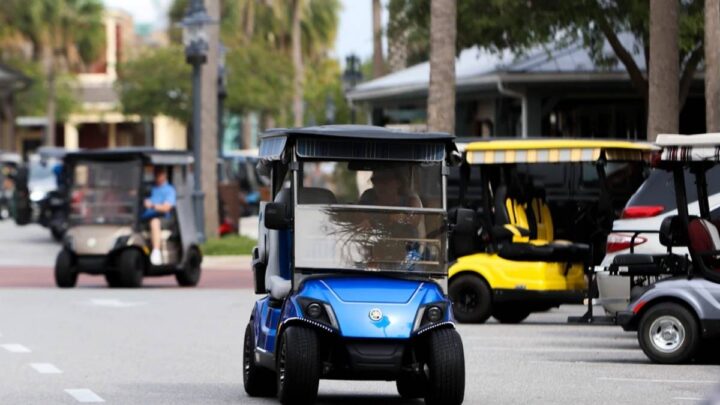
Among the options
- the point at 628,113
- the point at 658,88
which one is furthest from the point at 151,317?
the point at 628,113

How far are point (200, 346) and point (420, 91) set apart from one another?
2206 centimetres

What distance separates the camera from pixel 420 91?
40219 millimetres

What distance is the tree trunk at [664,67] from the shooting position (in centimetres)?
2558

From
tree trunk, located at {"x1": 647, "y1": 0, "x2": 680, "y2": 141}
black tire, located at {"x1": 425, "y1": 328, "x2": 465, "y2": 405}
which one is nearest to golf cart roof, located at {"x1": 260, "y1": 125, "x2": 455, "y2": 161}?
black tire, located at {"x1": 425, "y1": 328, "x2": 465, "y2": 405}

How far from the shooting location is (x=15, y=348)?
18.3 m

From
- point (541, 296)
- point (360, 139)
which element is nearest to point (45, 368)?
point (360, 139)

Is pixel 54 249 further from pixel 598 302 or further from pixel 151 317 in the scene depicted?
pixel 598 302

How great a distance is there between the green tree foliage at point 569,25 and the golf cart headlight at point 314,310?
16.9 metres

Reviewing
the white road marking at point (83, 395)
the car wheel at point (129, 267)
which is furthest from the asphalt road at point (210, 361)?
the car wheel at point (129, 267)

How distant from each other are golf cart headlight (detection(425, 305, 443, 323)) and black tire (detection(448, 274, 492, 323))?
8.79m

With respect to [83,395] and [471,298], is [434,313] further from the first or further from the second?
[471,298]

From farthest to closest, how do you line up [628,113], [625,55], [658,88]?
[628,113], [625,55], [658,88]

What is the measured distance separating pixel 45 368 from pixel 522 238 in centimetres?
707

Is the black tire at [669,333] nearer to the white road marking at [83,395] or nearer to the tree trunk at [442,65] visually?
the white road marking at [83,395]
